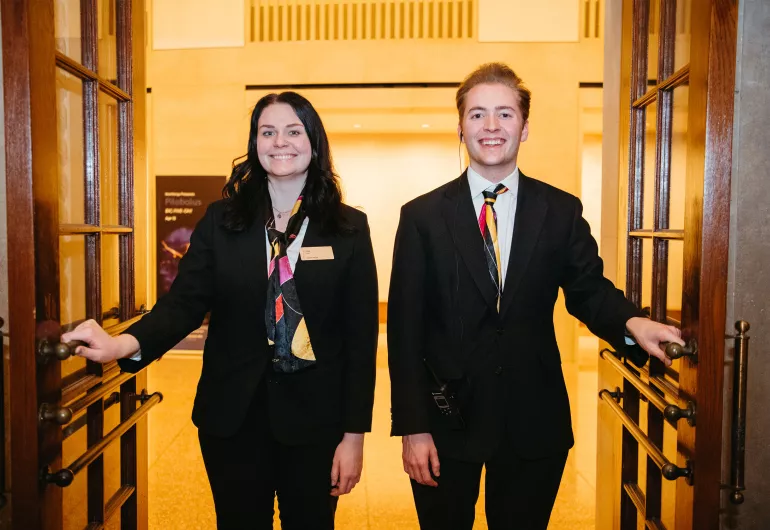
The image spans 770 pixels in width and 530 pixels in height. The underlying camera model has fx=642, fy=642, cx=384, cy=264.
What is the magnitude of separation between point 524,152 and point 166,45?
4.57m

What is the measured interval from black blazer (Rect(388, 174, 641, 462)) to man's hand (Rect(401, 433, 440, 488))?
0.04m

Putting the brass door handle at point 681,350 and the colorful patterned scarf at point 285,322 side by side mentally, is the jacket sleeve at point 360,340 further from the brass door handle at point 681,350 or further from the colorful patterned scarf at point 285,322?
the brass door handle at point 681,350

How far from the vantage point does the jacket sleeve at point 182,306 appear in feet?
6.12

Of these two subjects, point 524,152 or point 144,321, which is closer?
point 144,321

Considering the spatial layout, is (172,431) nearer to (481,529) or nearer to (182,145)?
(481,529)

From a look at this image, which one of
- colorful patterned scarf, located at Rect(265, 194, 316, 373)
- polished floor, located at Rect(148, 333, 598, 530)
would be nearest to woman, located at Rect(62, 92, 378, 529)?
colorful patterned scarf, located at Rect(265, 194, 316, 373)

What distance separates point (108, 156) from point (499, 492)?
5.71 feet

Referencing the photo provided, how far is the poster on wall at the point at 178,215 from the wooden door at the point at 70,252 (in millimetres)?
5483

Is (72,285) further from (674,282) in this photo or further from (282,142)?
(674,282)

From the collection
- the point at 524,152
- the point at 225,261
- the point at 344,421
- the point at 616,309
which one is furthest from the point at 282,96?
the point at 524,152

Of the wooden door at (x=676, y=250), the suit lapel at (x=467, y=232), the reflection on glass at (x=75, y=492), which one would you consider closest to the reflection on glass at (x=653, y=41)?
the wooden door at (x=676, y=250)

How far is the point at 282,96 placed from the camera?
205 centimetres

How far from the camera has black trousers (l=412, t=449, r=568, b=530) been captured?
1.97 meters

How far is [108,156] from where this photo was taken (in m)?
2.26
